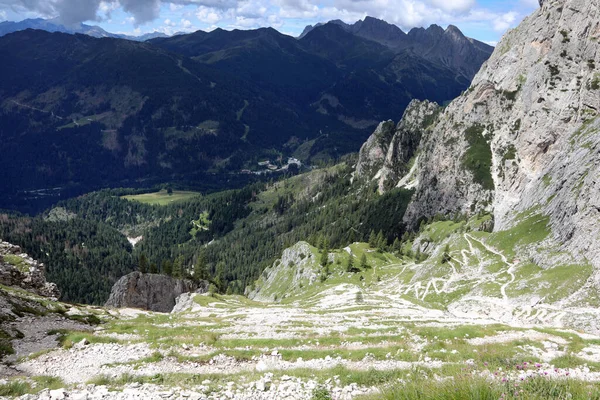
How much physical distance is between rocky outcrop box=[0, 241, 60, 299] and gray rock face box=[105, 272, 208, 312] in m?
57.5

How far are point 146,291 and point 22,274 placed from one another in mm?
68586

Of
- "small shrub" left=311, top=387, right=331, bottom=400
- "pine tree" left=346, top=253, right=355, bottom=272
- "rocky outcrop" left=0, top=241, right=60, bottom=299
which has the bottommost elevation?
"pine tree" left=346, top=253, right=355, bottom=272

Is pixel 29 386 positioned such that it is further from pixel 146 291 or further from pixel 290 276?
pixel 290 276

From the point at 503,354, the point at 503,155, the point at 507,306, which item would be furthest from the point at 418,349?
the point at 503,155

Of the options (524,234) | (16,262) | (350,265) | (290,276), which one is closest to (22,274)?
(16,262)

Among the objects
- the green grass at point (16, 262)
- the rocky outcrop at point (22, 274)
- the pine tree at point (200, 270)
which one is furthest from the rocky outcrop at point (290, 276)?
the green grass at point (16, 262)

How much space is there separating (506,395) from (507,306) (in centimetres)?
7642

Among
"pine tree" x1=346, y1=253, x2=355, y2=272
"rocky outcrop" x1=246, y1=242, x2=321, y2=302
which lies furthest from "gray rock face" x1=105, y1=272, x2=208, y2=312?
"pine tree" x1=346, y1=253, x2=355, y2=272

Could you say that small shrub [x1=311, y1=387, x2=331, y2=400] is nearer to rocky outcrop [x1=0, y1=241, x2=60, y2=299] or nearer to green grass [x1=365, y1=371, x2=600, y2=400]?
green grass [x1=365, y1=371, x2=600, y2=400]

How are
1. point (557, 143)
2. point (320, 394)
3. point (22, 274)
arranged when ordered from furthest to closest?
point (557, 143) → point (22, 274) → point (320, 394)

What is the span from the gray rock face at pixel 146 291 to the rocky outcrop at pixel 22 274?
57.5 meters

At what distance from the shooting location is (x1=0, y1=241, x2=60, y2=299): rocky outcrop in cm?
5281

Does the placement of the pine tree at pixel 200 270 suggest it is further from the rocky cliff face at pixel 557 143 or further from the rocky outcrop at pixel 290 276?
the rocky cliff face at pixel 557 143

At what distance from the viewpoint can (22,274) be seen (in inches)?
2156
